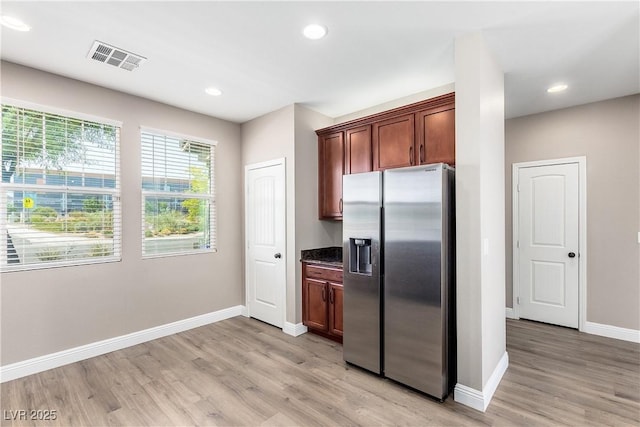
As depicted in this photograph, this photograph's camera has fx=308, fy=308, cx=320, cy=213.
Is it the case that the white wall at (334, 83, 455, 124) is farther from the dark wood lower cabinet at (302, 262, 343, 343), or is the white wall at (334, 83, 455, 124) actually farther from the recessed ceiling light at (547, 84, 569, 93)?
the dark wood lower cabinet at (302, 262, 343, 343)

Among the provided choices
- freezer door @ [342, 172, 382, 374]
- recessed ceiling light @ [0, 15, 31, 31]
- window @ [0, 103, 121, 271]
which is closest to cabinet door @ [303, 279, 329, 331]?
freezer door @ [342, 172, 382, 374]

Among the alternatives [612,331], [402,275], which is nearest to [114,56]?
[402,275]

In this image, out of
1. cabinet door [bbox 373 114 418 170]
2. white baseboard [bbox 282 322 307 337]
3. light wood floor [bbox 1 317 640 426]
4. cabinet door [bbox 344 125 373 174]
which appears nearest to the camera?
light wood floor [bbox 1 317 640 426]

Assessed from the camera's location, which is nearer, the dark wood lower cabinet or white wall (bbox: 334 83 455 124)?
white wall (bbox: 334 83 455 124)

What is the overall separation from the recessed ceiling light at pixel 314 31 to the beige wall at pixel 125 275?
231cm

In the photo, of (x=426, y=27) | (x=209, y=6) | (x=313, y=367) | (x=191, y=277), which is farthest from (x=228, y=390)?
(x=426, y=27)

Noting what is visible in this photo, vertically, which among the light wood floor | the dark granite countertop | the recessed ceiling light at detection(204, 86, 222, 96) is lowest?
the light wood floor

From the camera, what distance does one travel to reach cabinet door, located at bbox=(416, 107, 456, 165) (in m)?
2.93

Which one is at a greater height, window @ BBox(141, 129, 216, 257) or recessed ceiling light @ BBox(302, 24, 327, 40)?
recessed ceiling light @ BBox(302, 24, 327, 40)

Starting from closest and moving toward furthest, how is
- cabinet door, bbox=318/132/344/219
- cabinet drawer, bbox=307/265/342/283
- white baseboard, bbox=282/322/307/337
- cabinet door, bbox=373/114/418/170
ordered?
cabinet door, bbox=373/114/418/170 < cabinet drawer, bbox=307/265/342/283 < white baseboard, bbox=282/322/307/337 < cabinet door, bbox=318/132/344/219

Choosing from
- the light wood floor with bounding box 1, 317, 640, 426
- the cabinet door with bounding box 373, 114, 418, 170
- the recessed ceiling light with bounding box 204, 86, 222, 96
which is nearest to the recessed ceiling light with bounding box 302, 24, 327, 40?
the cabinet door with bounding box 373, 114, 418, 170

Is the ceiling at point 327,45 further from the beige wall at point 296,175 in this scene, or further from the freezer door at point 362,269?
the freezer door at point 362,269

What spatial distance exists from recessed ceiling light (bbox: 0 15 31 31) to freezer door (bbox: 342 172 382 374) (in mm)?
2737

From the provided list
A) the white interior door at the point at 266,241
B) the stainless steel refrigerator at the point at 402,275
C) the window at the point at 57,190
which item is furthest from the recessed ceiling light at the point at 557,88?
the window at the point at 57,190
